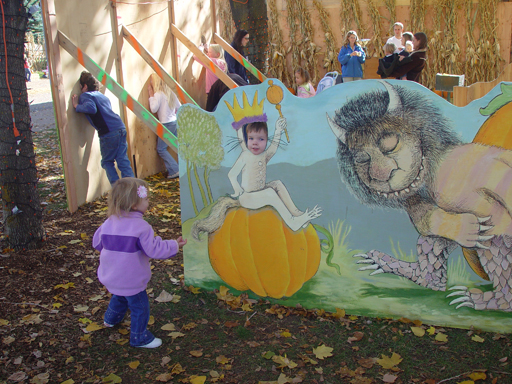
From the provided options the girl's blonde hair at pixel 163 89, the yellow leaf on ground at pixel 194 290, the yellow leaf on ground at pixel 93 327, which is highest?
the girl's blonde hair at pixel 163 89

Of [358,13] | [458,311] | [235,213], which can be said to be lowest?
[458,311]

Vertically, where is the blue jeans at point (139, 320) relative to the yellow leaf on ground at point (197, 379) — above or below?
above

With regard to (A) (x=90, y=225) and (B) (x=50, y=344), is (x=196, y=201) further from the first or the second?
(A) (x=90, y=225)

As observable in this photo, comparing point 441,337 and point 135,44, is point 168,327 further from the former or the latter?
point 135,44

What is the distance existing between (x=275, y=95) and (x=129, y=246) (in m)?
1.52

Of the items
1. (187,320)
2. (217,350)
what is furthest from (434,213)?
(187,320)

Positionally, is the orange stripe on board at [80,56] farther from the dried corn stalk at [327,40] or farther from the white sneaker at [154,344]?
the dried corn stalk at [327,40]

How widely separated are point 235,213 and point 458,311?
1.81 meters

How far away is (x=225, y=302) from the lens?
4.01m

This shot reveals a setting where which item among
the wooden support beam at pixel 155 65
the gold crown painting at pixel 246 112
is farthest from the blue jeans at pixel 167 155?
the gold crown painting at pixel 246 112

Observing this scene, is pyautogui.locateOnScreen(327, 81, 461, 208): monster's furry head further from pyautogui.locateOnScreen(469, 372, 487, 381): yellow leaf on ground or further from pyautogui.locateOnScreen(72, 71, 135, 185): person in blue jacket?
pyautogui.locateOnScreen(72, 71, 135, 185): person in blue jacket

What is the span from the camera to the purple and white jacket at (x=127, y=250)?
3293 millimetres

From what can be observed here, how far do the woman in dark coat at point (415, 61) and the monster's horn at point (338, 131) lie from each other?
5.70 metres

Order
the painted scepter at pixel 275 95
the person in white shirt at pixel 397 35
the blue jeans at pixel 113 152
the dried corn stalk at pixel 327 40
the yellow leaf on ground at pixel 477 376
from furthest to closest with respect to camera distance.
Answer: the dried corn stalk at pixel 327 40 → the person in white shirt at pixel 397 35 → the blue jeans at pixel 113 152 → the painted scepter at pixel 275 95 → the yellow leaf on ground at pixel 477 376
